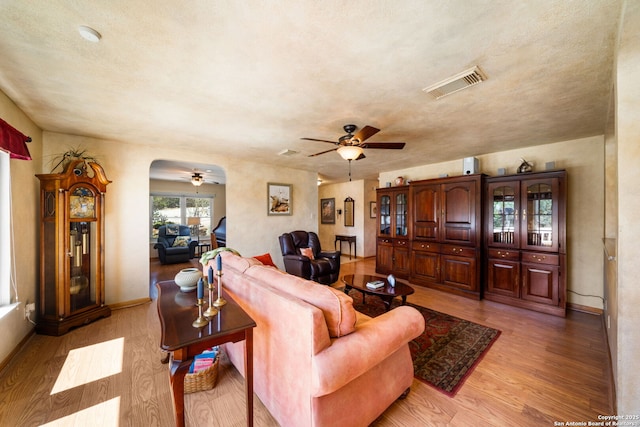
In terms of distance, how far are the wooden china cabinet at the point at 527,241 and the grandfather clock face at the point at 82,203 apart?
5746mm

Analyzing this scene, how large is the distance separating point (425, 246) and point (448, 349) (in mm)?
2396

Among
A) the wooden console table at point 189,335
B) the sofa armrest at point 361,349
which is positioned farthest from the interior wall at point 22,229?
the sofa armrest at point 361,349

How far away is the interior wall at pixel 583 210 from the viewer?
11.1 ft

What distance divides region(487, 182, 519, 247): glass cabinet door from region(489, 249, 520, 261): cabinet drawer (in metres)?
0.10

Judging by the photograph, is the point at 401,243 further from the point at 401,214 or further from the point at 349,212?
the point at 349,212

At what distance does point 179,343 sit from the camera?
45.8 inches

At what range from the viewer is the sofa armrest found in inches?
47.3

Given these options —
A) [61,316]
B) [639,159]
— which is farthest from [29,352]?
[639,159]

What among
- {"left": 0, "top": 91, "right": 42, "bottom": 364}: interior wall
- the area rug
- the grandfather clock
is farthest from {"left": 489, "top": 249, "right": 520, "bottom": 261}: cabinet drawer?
{"left": 0, "top": 91, "right": 42, "bottom": 364}: interior wall

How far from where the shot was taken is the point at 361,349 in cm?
136

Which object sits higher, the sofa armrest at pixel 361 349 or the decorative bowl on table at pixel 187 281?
the decorative bowl on table at pixel 187 281

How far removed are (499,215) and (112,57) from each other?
4968 mm

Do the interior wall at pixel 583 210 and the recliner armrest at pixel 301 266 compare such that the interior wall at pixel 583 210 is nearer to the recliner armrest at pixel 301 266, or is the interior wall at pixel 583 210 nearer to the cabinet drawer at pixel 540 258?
the cabinet drawer at pixel 540 258

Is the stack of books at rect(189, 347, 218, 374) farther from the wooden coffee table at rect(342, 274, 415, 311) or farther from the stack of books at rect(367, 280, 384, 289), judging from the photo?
the stack of books at rect(367, 280, 384, 289)
